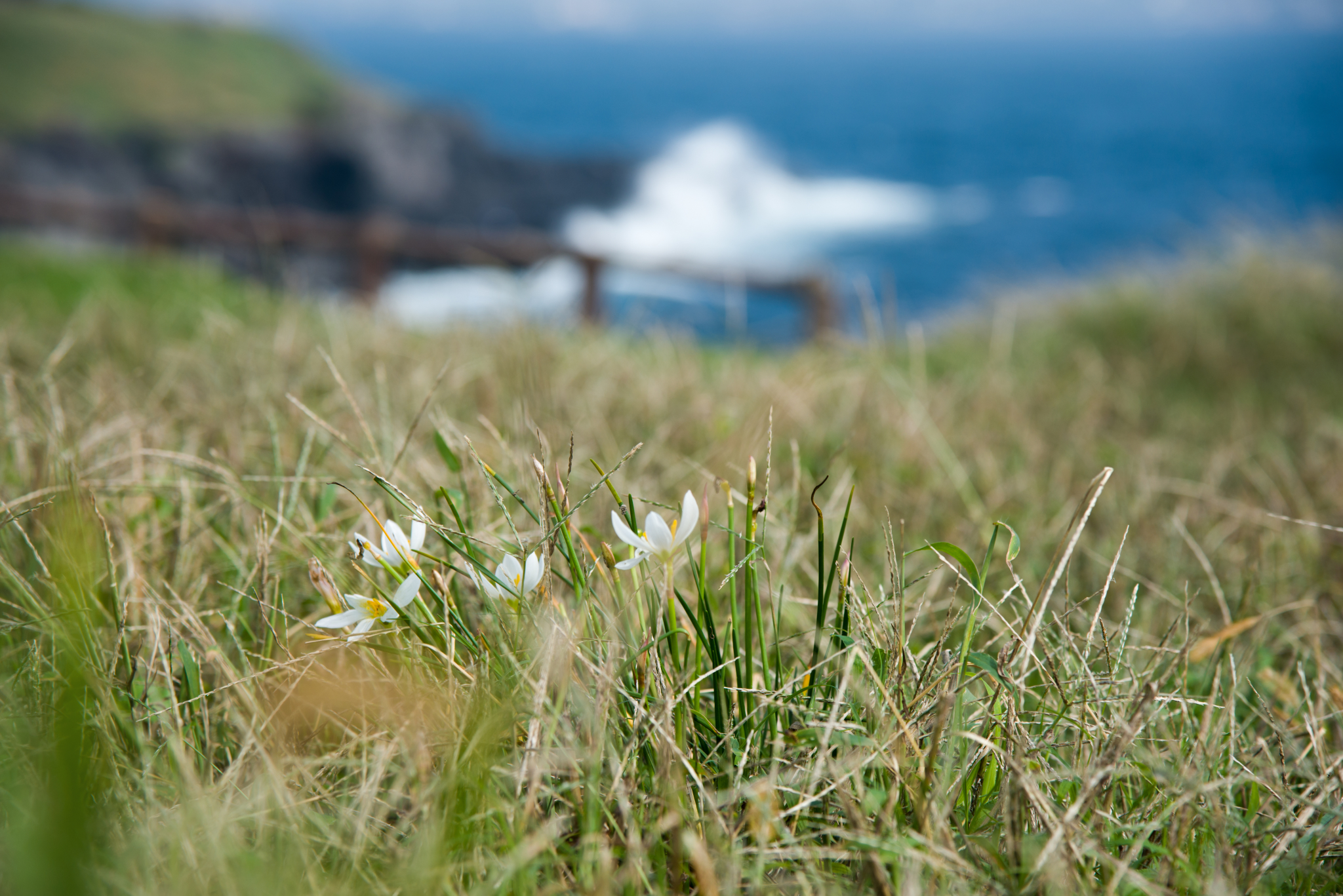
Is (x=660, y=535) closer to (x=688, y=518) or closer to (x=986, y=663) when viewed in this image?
(x=688, y=518)

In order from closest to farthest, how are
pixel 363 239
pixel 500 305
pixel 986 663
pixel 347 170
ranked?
pixel 986 663 < pixel 500 305 < pixel 363 239 < pixel 347 170

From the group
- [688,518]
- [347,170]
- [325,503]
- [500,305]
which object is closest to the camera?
[688,518]

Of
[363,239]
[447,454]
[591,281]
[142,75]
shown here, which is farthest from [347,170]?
[447,454]

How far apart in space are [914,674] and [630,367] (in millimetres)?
1963

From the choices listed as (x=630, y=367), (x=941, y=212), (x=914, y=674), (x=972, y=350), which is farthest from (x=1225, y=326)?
(x=941, y=212)

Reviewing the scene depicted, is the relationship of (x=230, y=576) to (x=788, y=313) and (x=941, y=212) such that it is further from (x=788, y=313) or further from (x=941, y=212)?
(x=941, y=212)

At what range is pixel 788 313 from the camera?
74.7 ft

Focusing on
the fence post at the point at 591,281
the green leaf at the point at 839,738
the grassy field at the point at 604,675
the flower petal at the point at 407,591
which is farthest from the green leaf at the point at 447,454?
the fence post at the point at 591,281

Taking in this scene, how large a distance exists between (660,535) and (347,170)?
100 feet

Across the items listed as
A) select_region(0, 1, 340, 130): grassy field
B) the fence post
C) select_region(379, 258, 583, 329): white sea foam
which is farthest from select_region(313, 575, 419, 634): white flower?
select_region(0, 1, 340, 130): grassy field

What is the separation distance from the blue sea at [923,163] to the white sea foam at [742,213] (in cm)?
17

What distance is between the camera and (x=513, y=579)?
887 millimetres

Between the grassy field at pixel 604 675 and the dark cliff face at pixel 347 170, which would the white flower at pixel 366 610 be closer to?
the grassy field at pixel 604 675

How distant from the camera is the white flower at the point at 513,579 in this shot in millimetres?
853
